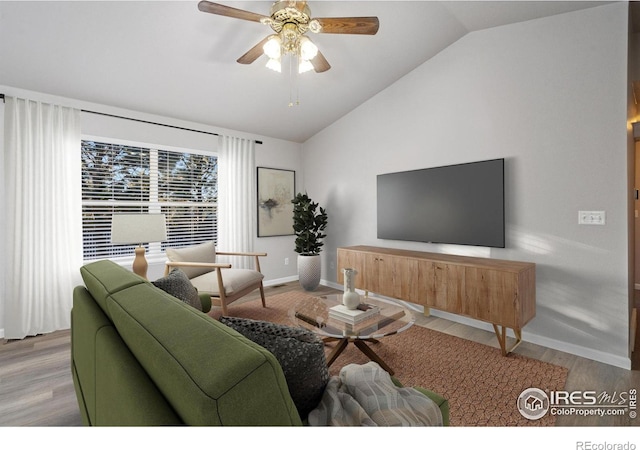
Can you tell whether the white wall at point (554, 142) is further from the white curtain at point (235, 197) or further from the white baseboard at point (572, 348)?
the white curtain at point (235, 197)

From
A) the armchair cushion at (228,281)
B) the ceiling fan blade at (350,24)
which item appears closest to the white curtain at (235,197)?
the armchair cushion at (228,281)

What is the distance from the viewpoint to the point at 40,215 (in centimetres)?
301

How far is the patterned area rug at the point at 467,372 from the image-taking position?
1.81 metres

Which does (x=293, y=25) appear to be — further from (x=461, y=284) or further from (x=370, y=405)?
(x=461, y=284)

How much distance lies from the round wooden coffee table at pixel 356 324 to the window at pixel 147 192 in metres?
2.35

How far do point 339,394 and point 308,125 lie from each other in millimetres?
4186

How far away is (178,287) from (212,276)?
154 cm

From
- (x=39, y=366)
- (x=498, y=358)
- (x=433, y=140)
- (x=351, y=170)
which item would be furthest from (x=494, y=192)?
(x=39, y=366)

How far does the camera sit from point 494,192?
299cm

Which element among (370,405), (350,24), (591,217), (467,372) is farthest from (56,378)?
(591,217)
